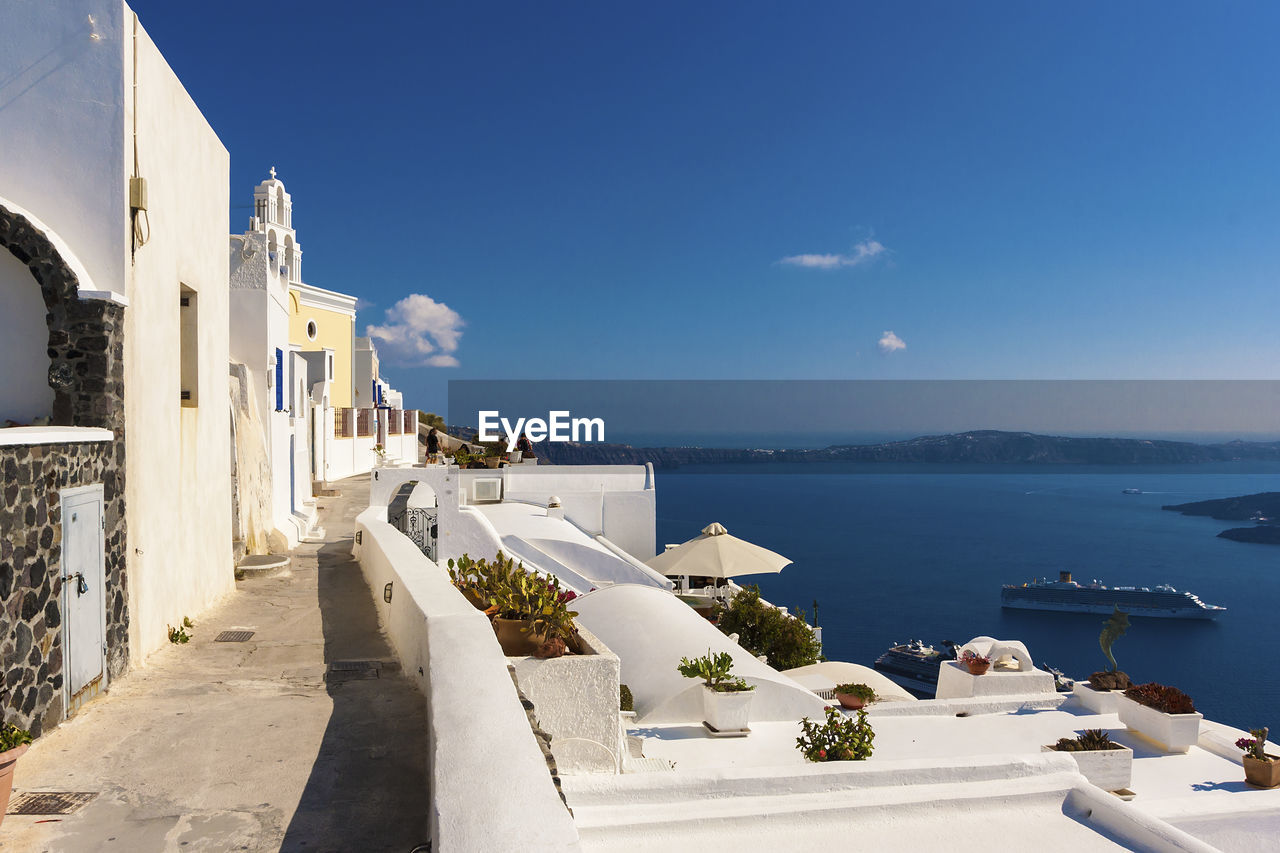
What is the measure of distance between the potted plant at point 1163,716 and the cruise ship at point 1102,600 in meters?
90.5

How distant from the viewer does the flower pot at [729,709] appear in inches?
383

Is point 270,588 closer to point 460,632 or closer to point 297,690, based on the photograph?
point 297,690

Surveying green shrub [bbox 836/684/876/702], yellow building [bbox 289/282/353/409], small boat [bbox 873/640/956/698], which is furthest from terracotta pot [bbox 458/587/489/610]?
small boat [bbox 873/640/956/698]

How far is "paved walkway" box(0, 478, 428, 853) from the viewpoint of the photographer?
12.0 ft

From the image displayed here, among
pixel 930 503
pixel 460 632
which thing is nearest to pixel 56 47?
pixel 460 632

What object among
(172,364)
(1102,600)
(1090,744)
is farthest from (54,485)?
(1102,600)

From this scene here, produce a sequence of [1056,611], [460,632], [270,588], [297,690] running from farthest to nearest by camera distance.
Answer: [1056,611]
[270,588]
[297,690]
[460,632]

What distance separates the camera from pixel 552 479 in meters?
23.0

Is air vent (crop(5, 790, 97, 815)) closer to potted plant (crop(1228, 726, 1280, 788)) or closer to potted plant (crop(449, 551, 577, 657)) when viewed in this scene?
potted plant (crop(449, 551, 577, 657))

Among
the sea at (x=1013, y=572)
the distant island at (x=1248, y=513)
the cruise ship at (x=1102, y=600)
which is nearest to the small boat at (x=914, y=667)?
the sea at (x=1013, y=572)

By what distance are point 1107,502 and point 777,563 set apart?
211m

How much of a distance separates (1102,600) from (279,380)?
99997 mm

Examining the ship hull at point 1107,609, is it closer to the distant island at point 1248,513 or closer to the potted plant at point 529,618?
the distant island at point 1248,513

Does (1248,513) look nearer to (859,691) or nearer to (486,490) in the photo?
(486,490)
